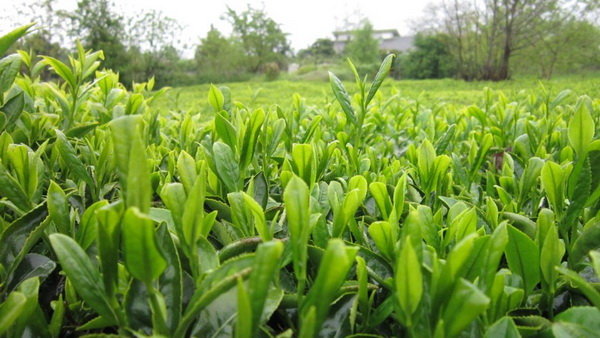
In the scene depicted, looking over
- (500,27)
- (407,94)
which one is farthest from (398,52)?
(407,94)

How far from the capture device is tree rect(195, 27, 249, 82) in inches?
1340

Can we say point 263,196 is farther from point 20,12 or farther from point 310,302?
point 20,12

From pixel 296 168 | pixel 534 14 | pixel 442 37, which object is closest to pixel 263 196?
pixel 296 168

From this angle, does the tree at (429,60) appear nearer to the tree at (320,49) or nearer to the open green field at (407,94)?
the open green field at (407,94)

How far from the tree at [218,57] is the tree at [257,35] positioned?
261 centimetres

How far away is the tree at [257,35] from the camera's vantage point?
38.7 metres

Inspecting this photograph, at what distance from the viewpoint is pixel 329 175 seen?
1214 millimetres

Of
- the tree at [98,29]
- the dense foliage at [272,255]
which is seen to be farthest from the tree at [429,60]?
the dense foliage at [272,255]

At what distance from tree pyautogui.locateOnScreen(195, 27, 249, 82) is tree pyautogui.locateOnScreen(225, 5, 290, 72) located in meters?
2.61

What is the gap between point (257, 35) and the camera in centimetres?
3894

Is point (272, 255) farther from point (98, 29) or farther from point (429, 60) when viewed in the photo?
point (429, 60)

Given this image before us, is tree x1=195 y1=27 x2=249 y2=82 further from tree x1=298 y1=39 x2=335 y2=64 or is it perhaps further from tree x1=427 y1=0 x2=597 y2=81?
tree x1=298 y1=39 x2=335 y2=64

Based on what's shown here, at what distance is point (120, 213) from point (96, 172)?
55cm

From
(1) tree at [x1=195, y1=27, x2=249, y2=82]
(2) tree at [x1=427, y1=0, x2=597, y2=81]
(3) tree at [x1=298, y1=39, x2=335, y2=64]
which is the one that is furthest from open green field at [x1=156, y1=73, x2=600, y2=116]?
(3) tree at [x1=298, y1=39, x2=335, y2=64]
